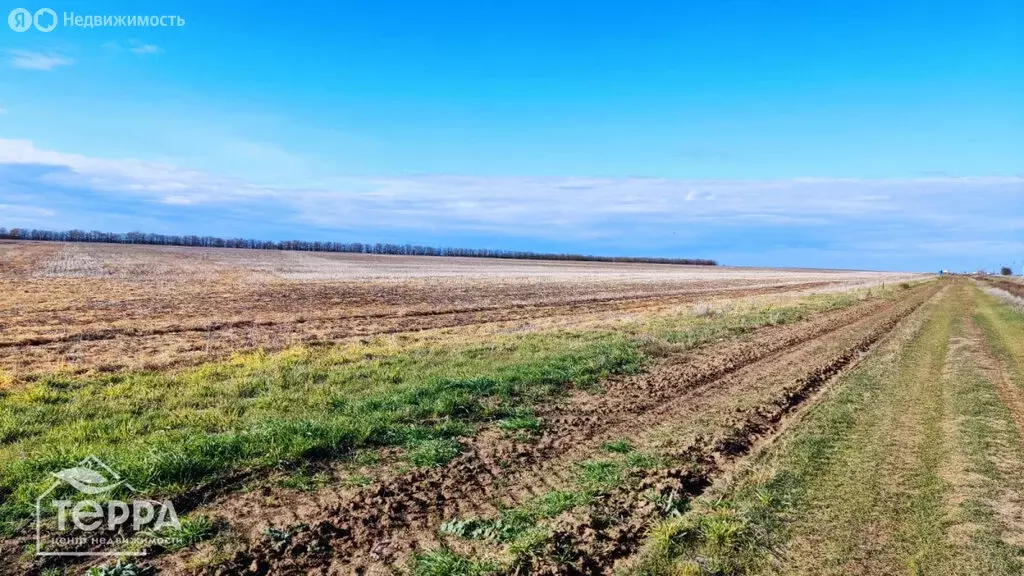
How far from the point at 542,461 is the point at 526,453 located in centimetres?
32

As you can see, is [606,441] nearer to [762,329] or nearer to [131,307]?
[762,329]

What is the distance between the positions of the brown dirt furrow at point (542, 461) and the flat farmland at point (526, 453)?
3cm

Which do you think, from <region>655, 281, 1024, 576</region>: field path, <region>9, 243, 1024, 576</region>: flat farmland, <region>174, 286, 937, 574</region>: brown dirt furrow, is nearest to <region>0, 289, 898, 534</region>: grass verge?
<region>9, 243, 1024, 576</region>: flat farmland

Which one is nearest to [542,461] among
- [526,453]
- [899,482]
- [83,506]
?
[526,453]

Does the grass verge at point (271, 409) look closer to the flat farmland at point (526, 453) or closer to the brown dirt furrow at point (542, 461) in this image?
the flat farmland at point (526, 453)

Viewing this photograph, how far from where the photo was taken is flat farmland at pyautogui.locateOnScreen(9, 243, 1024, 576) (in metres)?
4.83

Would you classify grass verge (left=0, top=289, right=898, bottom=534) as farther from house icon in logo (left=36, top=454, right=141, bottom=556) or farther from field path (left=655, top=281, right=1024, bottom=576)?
field path (left=655, top=281, right=1024, bottom=576)

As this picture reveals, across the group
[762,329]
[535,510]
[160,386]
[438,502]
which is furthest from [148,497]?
[762,329]

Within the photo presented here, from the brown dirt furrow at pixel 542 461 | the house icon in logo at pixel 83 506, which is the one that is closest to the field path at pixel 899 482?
the brown dirt furrow at pixel 542 461

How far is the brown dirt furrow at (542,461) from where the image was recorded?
4844 mm

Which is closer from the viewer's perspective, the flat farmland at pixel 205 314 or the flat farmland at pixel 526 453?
the flat farmland at pixel 526 453

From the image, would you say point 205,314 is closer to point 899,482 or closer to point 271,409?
point 271,409

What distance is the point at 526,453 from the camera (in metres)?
7.16

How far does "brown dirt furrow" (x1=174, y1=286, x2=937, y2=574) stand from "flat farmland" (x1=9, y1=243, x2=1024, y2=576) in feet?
0.10
